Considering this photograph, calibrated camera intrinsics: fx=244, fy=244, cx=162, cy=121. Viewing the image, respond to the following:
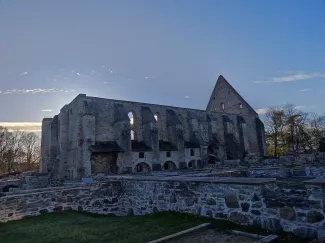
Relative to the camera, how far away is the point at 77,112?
27.2 metres

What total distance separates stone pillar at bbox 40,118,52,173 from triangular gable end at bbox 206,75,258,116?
31555mm

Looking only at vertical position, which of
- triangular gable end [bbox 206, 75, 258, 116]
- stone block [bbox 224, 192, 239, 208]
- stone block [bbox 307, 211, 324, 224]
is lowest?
stone block [bbox 307, 211, 324, 224]

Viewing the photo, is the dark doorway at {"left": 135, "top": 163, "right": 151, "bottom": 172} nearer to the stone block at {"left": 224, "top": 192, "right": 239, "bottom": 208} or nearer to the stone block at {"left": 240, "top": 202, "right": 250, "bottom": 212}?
the stone block at {"left": 224, "top": 192, "right": 239, "bottom": 208}

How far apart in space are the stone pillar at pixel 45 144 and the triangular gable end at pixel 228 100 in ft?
104

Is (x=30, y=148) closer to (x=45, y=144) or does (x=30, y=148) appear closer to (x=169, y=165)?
(x=45, y=144)

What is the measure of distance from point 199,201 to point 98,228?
2.84 meters

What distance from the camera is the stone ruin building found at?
87.2ft

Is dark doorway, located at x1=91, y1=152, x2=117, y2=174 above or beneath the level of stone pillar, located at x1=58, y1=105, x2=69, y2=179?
beneath

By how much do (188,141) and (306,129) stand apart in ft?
95.6

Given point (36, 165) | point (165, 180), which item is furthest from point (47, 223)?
point (36, 165)

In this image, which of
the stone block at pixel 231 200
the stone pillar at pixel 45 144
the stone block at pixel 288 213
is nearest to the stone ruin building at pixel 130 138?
the stone pillar at pixel 45 144

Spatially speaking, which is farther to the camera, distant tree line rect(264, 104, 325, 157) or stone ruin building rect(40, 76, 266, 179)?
distant tree line rect(264, 104, 325, 157)

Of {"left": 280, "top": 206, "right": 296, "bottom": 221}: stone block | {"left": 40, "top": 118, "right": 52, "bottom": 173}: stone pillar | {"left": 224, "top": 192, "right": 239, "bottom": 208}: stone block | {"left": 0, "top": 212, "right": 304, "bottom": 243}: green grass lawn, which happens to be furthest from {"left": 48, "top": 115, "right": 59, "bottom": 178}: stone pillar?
{"left": 280, "top": 206, "right": 296, "bottom": 221}: stone block

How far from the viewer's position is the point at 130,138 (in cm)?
2755
